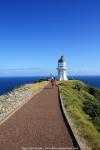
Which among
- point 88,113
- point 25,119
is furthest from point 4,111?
point 88,113

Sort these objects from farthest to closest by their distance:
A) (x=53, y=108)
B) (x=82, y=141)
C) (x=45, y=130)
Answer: (x=53, y=108), (x=45, y=130), (x=82, y=141)

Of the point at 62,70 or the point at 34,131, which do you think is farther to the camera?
the point at 62,70

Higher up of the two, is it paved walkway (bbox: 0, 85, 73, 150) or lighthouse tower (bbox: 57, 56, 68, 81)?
lighthouse tower (bbox: 57, 56, 68, 81)

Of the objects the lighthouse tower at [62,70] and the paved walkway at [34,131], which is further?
the lighthouse tower at [62,70]

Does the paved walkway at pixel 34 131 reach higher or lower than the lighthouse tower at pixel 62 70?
lower

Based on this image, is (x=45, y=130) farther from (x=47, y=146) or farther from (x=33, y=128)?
(x=47, y=146)

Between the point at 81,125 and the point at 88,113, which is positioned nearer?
the point at 81,125

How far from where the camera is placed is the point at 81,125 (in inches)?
563

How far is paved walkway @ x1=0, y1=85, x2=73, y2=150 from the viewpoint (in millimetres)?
10516

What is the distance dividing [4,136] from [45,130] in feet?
5.82

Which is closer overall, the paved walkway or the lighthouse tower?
the paved walkway

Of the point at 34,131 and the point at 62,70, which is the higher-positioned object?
the point at 62,70

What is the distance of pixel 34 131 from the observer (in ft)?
40.6

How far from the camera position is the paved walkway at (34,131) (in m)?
10.5
